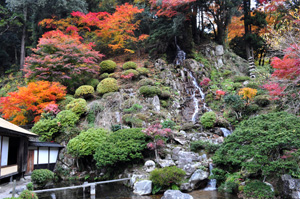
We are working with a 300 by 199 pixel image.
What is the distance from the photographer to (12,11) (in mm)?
24672

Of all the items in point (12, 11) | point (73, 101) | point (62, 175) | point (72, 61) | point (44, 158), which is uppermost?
point (12, 11)

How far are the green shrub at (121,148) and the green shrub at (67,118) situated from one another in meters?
4.07

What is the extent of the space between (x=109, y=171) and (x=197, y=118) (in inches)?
309

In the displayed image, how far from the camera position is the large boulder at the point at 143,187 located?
8.76 m

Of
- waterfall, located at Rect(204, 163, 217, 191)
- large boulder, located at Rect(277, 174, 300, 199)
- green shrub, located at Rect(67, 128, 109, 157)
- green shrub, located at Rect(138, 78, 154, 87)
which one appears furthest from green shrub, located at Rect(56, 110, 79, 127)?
large boulder, located at Rect(277, 174, 300, 199)

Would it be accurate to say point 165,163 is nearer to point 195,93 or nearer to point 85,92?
point 195,93

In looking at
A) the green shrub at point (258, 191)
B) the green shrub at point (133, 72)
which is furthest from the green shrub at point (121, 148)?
the green shrub at point (133, 72)

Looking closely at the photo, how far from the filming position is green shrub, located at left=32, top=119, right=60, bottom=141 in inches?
536

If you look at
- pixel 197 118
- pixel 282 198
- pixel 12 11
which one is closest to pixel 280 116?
pixel 282 198

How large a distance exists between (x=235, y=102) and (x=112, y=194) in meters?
10.2

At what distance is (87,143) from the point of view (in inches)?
465

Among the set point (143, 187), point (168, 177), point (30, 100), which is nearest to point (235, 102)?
point (168, 177)

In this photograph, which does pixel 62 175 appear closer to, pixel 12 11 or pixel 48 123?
pixel 48 123

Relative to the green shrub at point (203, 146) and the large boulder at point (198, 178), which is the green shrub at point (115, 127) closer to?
the green shrub at point (203, 146)
